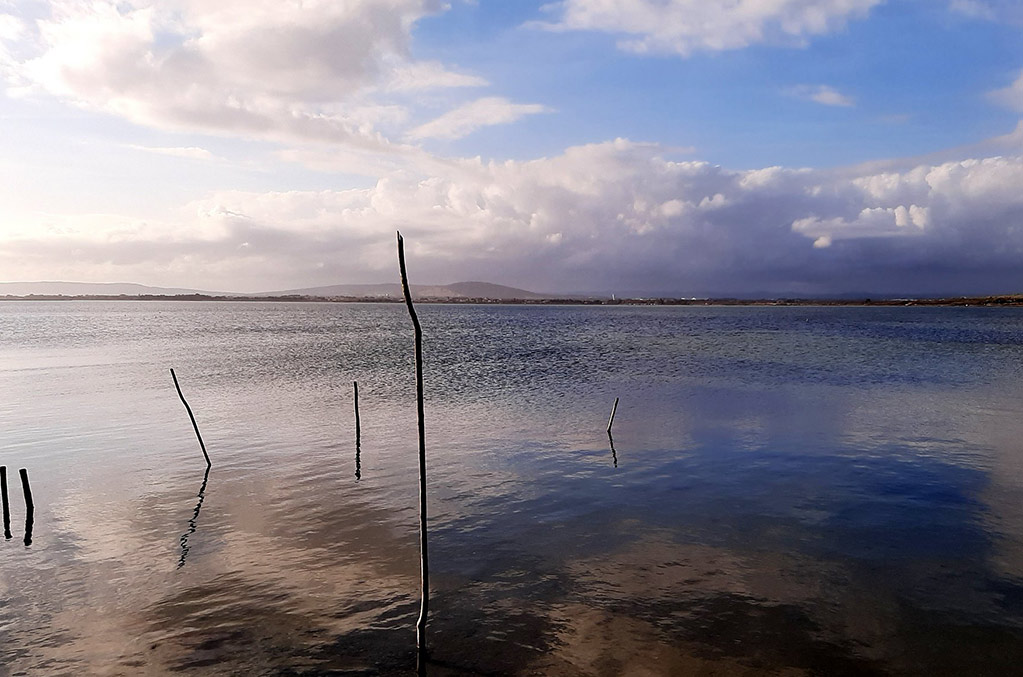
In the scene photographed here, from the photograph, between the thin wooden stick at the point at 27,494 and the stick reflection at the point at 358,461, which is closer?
the thin wooden stick at the point at 27,494

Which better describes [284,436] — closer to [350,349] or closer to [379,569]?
[379,569]

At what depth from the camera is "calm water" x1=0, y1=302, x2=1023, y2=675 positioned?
41.3 ft

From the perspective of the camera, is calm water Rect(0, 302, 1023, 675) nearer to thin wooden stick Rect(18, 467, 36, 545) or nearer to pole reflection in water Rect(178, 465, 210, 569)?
pole reflection in water Rect(178, 465, 210, 569)

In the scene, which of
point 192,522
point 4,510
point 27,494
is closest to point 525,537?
point 192,522

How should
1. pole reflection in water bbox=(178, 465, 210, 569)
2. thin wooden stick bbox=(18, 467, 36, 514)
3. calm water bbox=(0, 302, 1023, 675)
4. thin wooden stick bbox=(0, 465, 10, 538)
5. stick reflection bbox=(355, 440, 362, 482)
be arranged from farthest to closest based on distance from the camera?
1. stick reflection bbox=(355, 440, 362, 482)
2. thin wooden stick bbox=(18, 467, 36, 514)
3. thin wooden stick bbox=(0, 465, 10, 538)
4. pole reflection in water bbox=(178, 465, 210, 569)
5. calm water bbox=(0, 302, 1023, 675)

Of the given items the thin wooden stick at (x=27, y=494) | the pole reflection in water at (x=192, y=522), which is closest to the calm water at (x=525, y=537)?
the pole reflection in water at (x=192, y=522)

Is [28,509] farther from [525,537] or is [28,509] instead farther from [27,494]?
[525,537]

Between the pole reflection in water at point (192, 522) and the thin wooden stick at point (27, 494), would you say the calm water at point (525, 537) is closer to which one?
the pole reflection in water at point (192, 522)

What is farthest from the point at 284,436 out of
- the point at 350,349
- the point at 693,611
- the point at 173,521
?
the point at 350,349

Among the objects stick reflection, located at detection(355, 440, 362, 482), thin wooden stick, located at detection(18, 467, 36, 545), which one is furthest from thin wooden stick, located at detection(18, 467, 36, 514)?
stick reflection, located at detection(355, 440, 362, 482)

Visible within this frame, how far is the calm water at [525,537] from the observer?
1258 cm

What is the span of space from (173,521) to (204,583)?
5433mm

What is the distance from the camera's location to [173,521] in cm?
1972

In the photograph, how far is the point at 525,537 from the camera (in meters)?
18.3
